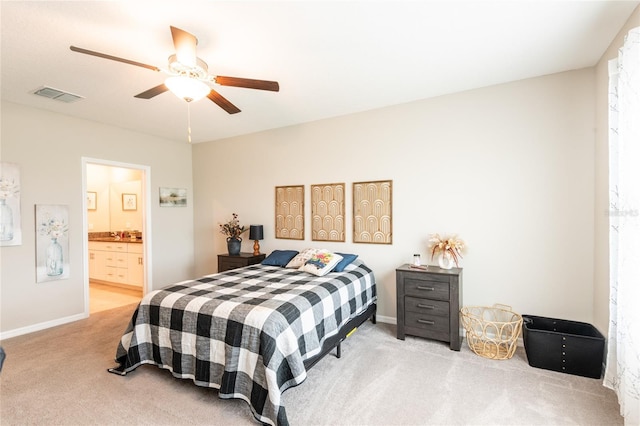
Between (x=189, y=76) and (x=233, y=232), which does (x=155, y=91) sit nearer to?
(x=189, y=76)

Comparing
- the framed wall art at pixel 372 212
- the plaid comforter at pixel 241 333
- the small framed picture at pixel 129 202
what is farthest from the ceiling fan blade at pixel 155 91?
the small framed picture at pixel 129 202

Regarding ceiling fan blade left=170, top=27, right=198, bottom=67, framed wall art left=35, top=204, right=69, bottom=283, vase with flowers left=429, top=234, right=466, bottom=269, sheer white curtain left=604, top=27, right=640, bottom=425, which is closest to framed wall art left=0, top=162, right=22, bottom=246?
framed wall art left=35, top=204, right=69, bottom=283

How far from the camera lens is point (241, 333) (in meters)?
2.08

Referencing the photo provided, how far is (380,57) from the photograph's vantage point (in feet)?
8.69

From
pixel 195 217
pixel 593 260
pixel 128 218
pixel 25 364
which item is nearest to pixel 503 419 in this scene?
pixel 593 260

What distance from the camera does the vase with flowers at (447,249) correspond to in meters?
3.28

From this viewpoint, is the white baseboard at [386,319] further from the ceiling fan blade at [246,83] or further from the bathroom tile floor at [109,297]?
the bathroom tile floor at [109,297]

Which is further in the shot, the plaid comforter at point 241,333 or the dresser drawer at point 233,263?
the dresser drawer at point 233,263

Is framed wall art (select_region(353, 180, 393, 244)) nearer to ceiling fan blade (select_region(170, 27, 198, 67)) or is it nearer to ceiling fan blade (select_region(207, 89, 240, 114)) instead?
ceiling fan blade (select_region(207, 89, 240, 114))

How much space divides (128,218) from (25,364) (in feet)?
13.4

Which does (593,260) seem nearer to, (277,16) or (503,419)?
(503,419)

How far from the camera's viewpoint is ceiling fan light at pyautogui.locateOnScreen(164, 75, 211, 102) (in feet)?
7.01

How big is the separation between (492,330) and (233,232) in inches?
144

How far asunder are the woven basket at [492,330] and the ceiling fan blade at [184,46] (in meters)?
3.17
